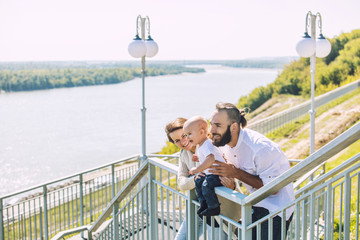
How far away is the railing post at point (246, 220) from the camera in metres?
2.25

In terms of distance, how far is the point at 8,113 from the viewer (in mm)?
65688

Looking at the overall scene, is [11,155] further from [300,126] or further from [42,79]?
[42,79]

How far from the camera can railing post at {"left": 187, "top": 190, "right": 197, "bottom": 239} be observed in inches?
110

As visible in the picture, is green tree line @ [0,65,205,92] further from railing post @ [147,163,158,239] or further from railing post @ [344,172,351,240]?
railing post @ [344,172,351,240]

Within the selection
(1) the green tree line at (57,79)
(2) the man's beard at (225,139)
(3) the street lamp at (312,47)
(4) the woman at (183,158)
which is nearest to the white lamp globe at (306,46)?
→ (3) the street lamp at (312,47)

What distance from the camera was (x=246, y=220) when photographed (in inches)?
89.9

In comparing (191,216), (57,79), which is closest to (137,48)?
(191,216)

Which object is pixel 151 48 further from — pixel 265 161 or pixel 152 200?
pixel 265 161

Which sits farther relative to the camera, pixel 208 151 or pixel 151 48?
pixel 151 48

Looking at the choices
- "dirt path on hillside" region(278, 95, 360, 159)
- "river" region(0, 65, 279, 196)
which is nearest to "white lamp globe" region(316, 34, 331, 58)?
"dirt path on hillside" region(278, 95, 360, 159)

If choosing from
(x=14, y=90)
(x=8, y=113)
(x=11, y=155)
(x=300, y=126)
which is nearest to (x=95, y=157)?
(x=11, y=155)

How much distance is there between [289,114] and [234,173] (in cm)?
1297

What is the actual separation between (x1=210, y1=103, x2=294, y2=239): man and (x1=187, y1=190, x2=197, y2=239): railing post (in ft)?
1.39

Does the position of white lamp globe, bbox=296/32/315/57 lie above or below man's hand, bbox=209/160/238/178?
above
